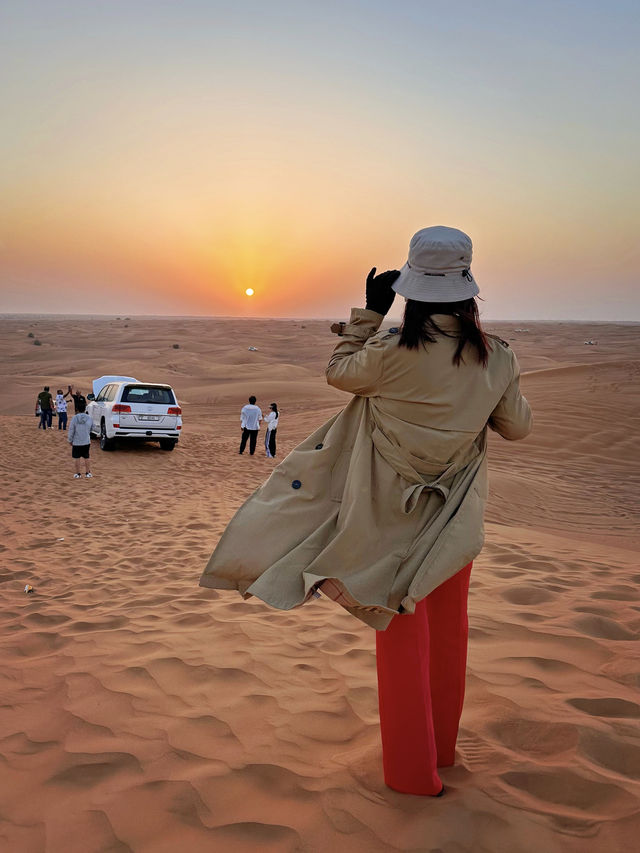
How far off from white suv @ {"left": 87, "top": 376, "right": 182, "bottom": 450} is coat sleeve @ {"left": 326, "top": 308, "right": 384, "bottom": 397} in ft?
45.2

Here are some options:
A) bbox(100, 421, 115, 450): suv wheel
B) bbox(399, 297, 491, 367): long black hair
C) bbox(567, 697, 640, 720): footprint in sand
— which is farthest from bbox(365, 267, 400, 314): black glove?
bbox(100, 421, 115, 450): suv wheel

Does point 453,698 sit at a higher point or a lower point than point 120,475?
higher

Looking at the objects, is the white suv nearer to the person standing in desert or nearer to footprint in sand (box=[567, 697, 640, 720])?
footprint in sand (box=[567, 697, 640, 720])

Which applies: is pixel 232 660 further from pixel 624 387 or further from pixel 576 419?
pixel 624 387

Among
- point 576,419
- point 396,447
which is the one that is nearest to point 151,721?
point 396,447

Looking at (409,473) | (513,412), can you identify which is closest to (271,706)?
(409,473)

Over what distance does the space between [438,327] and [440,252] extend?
0.26 metres

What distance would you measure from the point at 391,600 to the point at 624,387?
2252cm

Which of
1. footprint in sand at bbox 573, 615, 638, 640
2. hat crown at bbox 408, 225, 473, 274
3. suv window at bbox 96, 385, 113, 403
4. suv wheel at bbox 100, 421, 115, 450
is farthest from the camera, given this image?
suv window at bbox 96, 385, 113, 403

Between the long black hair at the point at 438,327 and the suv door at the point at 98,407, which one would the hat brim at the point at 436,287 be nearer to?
the long black hair at the point at 438,327

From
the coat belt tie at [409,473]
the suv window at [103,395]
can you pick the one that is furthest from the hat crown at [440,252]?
the suv window at [103,395]

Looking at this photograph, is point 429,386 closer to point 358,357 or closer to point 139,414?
point 358,357

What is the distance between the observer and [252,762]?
114 inches

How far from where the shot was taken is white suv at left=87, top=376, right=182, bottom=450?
1572cm
